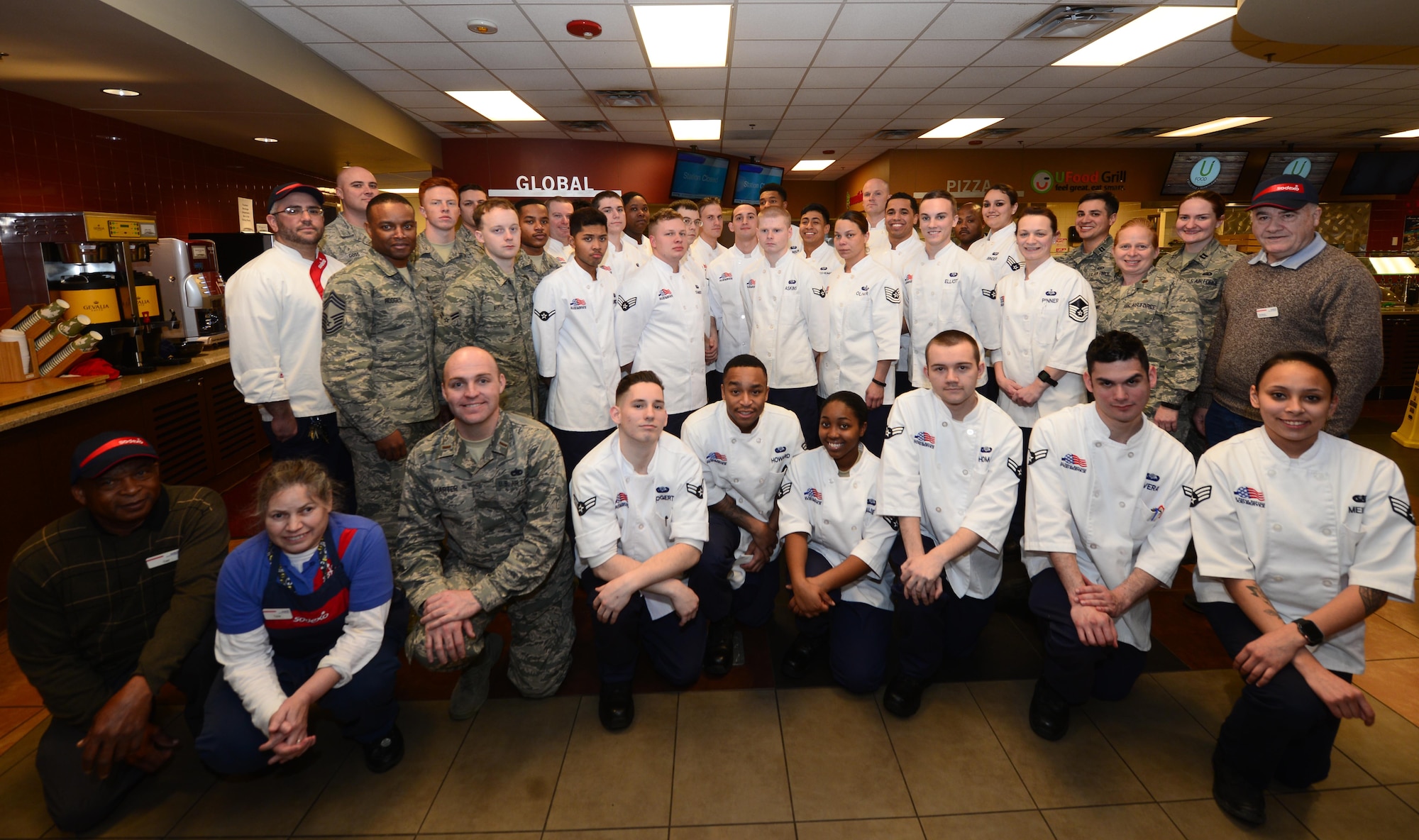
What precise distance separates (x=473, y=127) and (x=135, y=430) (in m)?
5.13

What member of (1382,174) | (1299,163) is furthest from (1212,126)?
(1382,174)

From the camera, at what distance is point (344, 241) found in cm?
389

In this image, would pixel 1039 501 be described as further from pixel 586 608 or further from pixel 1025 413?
pixel 586 608

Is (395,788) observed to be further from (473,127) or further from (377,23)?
(473,127)

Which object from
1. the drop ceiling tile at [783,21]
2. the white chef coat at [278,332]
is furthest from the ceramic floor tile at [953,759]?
Answer: the drop ceiling tile at [783,21]

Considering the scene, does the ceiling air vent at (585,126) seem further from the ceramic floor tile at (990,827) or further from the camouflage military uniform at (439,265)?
the ceramic floor tile at (990,827)

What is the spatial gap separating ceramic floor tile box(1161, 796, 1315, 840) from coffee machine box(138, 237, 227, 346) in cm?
645

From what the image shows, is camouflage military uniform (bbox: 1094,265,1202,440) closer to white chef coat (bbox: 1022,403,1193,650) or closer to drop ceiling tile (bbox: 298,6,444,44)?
white chef coat (bbox: 1022,403,1193,650)

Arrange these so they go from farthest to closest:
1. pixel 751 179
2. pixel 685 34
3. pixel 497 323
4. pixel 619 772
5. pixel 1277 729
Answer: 1. pixel 751 179
2. pixel 685 34
3. pixel 497 323
4. pixel 619 772
5. pixel 1277 729

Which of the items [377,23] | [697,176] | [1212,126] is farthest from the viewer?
[697,176]

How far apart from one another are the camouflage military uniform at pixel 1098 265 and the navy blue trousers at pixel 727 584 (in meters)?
2.42

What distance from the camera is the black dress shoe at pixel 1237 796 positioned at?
1.96 metres

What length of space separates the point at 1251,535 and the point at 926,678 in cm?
116

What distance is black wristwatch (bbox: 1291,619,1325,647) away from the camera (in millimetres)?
1963
